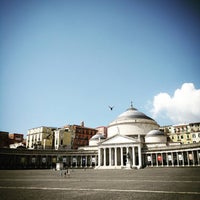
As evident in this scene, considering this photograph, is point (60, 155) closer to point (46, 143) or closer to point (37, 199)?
point (46, 143)

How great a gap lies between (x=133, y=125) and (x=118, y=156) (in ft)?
52.0

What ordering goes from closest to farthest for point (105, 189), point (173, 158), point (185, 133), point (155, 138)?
point (105, 189) < point (173, 158) < point (155, 138) < point (185, 133)

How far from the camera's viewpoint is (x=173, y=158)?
236 feet

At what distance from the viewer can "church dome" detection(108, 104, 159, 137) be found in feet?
296

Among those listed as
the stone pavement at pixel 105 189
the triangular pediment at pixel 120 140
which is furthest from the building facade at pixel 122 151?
the stone pavement at pixel 105 189

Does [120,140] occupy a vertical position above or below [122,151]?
above

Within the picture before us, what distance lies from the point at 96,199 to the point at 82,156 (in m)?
75.8

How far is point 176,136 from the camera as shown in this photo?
95.2m

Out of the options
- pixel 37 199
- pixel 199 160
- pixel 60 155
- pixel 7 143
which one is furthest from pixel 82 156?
pixel 37 199

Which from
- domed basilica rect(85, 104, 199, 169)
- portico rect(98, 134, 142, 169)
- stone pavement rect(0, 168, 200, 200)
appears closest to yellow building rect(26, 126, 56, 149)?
domed basilica rect(85, 104, 199, 169)

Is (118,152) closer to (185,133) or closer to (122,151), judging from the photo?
(122,151)

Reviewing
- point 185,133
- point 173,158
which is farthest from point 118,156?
point 185,133

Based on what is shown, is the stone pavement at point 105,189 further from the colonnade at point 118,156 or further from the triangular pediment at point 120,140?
the triangular pediment at point 120,140

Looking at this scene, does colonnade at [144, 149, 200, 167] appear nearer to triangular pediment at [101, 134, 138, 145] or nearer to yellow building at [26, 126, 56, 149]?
triangular pediment at [101, 134, 138, 145]
